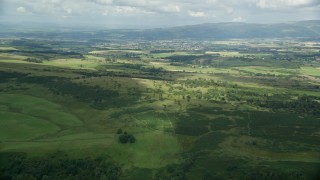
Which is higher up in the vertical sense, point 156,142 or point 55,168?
point 156,142

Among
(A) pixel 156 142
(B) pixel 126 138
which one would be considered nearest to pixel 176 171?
(A) pixel 156 142

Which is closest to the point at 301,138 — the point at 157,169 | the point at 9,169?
the point at 157,169

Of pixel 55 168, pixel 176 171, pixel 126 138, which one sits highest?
pixel 126 138

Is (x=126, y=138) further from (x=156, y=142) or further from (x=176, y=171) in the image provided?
(x=176, y=171)

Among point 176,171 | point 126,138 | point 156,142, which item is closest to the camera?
point 176,171

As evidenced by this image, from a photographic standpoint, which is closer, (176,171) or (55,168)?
(176,171)

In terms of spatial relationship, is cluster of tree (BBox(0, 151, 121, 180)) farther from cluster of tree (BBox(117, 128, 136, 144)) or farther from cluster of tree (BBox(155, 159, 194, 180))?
cluster of tree (BBox(117, 128, 136, 144))

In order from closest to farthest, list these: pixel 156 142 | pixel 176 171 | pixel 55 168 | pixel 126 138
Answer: pixel 176 171
pixel 55 168
pixel 126 138
pixel 156 142

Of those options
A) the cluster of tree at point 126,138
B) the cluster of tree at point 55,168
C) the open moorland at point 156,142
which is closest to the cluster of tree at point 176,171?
the open moorland at point 156,142

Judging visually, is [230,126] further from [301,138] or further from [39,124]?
[39,124]
